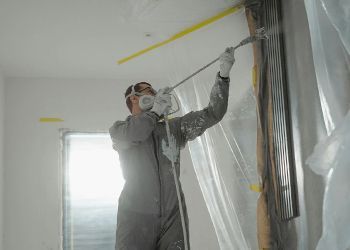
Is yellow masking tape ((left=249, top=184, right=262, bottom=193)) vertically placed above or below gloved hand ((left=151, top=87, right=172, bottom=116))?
below

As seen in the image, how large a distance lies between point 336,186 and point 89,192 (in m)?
2.83

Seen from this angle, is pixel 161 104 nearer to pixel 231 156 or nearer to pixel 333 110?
pixel 231 156

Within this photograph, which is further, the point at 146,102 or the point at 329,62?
the point at 146,102

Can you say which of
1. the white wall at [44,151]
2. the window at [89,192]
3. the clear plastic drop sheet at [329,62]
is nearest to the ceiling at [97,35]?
the white wall at [44,151]

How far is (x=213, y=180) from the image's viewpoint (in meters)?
1.97

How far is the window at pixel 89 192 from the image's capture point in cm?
354

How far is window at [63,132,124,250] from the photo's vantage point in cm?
354

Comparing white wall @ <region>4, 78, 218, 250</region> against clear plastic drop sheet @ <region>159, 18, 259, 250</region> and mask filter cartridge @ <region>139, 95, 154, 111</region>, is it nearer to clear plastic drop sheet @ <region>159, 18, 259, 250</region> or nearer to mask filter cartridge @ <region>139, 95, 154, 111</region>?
clear plastic drop sheet @ <region>159, 18, 259, 250</region>

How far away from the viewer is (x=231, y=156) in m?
1.98

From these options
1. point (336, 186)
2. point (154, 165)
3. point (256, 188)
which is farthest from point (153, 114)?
point (336, 186)

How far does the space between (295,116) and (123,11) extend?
3.28 feet

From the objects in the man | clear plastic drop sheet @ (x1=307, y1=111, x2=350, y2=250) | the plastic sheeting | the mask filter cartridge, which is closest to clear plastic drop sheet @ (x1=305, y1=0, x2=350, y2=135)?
the plastic sheeting

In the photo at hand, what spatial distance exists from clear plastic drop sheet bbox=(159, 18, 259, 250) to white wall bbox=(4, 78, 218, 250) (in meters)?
1.67

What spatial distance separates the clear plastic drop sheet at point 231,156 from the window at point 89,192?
67.2 inches
